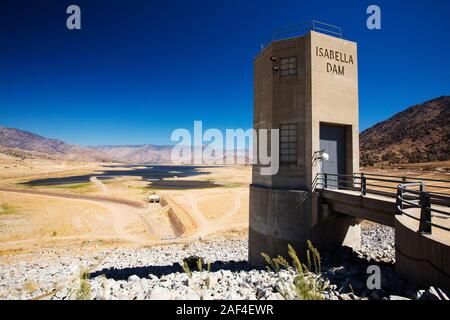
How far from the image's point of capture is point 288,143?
12.6 meters

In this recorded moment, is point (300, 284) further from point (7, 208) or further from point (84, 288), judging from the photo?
point (7, 208)

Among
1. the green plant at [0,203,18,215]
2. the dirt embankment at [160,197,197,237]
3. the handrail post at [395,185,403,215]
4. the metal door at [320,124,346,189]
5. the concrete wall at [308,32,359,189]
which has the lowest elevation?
the dirt embankment at [160,197,197,237]

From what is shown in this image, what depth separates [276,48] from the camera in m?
12.8

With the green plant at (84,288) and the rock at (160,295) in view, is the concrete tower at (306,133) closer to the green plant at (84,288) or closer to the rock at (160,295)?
the rock at (160,295)

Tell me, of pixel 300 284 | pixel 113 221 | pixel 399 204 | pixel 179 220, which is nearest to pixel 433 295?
pixel 300 284

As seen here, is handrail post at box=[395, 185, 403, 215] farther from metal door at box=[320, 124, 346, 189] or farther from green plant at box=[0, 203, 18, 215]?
green plant at box=[0, 203, 18, 215]

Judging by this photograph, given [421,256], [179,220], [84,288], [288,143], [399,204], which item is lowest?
[179,220]

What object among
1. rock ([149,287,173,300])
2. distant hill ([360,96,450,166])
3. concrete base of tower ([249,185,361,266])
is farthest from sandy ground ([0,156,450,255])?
distant hill ([360,96,450,166])

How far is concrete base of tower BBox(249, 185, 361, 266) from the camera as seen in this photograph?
38.0 feet

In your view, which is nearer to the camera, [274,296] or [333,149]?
[274,296]

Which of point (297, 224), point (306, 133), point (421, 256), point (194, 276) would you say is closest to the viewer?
point (421, 256)

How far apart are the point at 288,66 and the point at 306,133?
11.8ft
